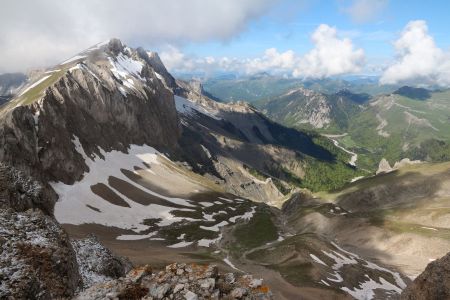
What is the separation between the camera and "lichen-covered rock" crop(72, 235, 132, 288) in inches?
1208

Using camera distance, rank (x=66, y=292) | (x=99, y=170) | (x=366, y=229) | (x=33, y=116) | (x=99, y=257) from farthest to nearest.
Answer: (x=99, y=170) → (x=33, y=116) → (x=366, y=229) → (x=99, y=257) → (x=66, y=292)

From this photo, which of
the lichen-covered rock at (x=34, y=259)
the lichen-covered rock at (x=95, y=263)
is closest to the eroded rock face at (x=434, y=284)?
the lichen-covered rock at (x=95, y=263)

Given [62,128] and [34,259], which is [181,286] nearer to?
[34,259]

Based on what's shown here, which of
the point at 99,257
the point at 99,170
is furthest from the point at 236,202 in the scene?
the point at 99,257

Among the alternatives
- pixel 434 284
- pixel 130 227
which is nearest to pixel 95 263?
pixel 434 284

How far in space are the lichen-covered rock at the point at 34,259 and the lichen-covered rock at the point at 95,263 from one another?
443cm

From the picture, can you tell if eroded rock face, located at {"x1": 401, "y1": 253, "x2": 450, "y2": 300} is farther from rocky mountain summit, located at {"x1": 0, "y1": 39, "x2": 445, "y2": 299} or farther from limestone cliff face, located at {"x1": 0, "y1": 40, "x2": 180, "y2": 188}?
limestone cliff face, located at {"x1": 0, "y1": 40, "x2": 180, "y2": 188}

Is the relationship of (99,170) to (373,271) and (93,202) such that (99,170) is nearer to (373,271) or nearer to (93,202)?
(93,202)

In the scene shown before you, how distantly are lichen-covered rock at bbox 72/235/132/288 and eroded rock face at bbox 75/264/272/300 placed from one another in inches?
466

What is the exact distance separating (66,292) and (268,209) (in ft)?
490

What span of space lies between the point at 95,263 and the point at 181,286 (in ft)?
55.0

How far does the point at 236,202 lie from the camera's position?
17875cm

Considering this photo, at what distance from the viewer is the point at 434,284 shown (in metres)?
30.2

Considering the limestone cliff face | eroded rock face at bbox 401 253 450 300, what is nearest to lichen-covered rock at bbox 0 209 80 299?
eroded rock face at bbox 401 253 450 300
